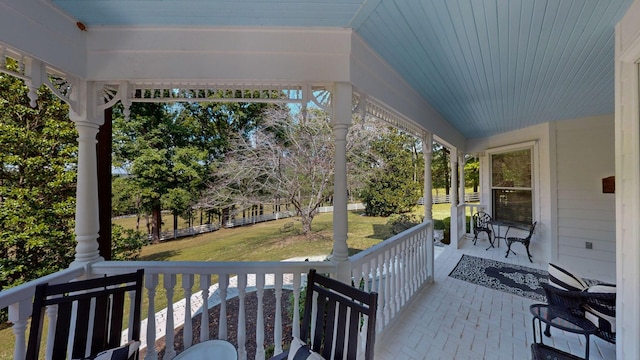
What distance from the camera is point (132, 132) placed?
826 cm

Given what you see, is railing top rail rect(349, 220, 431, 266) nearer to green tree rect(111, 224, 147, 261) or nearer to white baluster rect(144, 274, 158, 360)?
white baluster rect(144, 274, 158, 360)

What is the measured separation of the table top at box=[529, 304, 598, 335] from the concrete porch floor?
0.40 metres

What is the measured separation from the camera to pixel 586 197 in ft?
13.4

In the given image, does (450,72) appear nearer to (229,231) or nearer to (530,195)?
(530,195)

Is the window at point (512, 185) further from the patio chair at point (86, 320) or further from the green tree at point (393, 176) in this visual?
the patio chair at point (86, 320)

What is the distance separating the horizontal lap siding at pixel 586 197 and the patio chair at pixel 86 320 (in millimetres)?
6282

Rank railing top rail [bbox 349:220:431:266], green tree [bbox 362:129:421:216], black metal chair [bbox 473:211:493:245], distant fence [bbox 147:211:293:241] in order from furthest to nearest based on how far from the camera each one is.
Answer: green tree [bbox 362:129:421:216] < distant fence [bbox 147:211:293:241] < black metal chair [bbox 473:211:493:245] < railing top rail [bbox 349:220:431:266]

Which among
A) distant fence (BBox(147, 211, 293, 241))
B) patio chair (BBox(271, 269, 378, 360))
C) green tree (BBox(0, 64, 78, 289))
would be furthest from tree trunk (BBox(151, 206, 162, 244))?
patio chair (BBox(271, 269, 378, 360))

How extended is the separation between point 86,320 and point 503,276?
17.2 ft

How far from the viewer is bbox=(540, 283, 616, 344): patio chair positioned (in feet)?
6.35

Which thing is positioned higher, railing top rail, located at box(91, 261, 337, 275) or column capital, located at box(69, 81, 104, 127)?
column capital, located at box(69, 81, 104, 127)

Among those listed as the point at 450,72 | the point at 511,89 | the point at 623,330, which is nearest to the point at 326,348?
the point at 623,330

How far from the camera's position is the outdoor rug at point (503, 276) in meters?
3.46

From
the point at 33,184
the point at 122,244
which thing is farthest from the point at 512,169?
the point at 33,184
